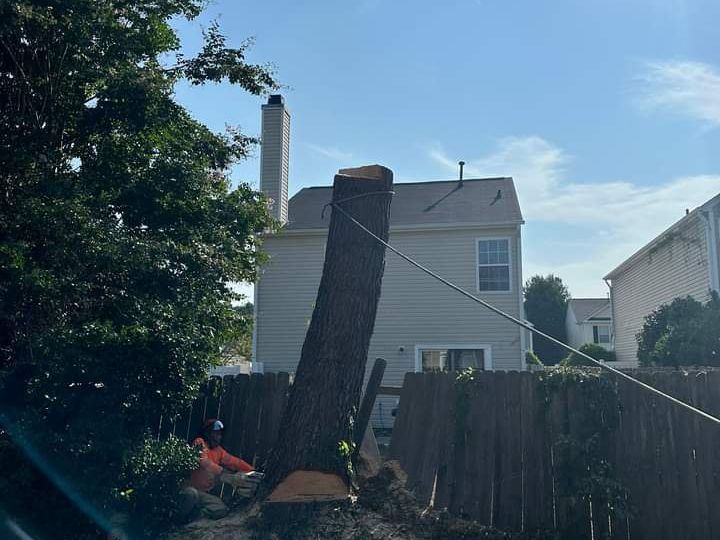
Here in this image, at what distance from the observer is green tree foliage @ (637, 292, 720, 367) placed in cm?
1260

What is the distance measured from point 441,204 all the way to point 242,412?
501 inches

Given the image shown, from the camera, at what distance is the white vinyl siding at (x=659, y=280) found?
16.0 m

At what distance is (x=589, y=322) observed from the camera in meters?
39.2

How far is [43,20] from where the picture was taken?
6641mm

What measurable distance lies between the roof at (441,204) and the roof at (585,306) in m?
22.9

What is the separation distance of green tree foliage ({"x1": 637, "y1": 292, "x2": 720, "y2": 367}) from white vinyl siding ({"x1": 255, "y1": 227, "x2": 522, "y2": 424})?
152 inches

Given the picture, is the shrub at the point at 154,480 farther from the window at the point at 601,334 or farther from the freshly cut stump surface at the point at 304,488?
the window at the point at 601,334

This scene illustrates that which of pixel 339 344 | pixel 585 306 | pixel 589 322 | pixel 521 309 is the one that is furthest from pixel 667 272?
pixel 585 306

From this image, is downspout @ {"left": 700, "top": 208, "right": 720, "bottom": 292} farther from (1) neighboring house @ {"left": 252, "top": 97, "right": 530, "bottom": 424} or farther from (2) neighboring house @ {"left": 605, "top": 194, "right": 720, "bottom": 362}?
(1) neighboring house @ {"left": 252, "top": 97, "right": 530, "bottom": 424}

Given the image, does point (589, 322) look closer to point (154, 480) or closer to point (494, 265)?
point (494, 265)

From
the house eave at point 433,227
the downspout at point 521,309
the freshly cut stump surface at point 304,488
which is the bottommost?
the freshly cut stump surface at point 304,488

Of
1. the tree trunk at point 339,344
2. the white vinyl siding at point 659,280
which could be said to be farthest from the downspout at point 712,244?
the tree trunk at point 339,344

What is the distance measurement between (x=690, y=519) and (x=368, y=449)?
2.84 metres

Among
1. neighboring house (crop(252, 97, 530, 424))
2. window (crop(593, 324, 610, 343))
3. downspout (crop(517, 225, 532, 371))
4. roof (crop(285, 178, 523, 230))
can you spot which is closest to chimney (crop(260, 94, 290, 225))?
neighboring house (crop(252, 97, 530, 424))
